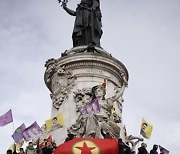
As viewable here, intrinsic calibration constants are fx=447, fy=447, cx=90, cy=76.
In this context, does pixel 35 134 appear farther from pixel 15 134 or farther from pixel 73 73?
pixel 73 73

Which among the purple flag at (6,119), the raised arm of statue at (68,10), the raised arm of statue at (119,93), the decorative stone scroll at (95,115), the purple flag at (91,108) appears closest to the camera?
the purple flag at (91,108)

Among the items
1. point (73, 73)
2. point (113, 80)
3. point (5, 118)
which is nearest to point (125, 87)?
point (113, 80)

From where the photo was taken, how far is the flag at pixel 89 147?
13.9 metres

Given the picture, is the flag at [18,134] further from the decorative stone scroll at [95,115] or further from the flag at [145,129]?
the flag at [145,129]

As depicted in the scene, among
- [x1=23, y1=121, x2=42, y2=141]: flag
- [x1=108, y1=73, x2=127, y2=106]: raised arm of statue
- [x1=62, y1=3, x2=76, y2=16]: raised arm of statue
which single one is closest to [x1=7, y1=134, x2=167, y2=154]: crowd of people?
[x1=23, y1=121, x2=42, y2=141]: flag

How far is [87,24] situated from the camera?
2288cm

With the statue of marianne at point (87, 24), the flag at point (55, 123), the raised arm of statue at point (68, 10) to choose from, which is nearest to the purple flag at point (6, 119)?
the flag at point (55, 123)

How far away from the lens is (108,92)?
1952 centimetres

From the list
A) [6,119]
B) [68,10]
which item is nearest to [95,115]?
[6,119]

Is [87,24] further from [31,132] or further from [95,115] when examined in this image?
[31,132]

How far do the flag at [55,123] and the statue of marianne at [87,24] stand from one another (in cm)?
514

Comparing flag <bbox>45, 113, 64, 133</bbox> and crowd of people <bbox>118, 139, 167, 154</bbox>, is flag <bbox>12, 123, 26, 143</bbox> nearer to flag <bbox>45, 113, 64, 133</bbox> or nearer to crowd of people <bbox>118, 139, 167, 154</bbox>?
flag <bbox>45, 113, 64, 133</bbox>

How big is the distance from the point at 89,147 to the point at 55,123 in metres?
4.63

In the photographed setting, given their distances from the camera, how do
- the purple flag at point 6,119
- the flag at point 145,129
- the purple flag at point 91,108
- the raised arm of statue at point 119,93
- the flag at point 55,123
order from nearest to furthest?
the purple flag at point 91,108
the purple flag at point 6,119
the flag at point 55,123
the flag at point 145,129
the raised arm of statue at point 119,93
